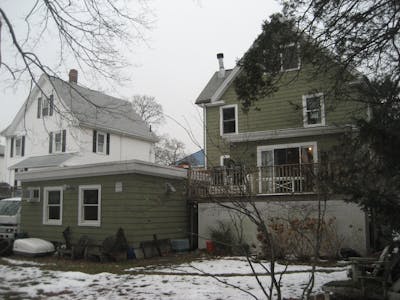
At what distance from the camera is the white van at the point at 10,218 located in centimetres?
1512

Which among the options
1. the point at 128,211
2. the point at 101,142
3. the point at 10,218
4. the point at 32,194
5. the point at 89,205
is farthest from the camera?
the point at 101,142

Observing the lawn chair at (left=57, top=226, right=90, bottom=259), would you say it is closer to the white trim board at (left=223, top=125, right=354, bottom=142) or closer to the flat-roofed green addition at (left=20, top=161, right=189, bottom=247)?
the flat-roofed green addition at (left=20, top=161, right=189, bottom=247)

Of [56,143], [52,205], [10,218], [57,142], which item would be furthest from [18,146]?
[52,205]

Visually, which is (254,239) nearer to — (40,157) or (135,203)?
(135,203)

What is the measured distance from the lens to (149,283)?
8508 millimetres

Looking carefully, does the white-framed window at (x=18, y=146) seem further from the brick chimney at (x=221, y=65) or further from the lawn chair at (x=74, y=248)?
the lawn chair at (x=74, y=248)

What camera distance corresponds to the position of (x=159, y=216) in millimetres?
13555

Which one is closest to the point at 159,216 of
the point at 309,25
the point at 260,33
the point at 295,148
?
the point at 295,148

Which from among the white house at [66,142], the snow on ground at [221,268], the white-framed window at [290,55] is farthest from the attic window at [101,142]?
the white-framed window at [290,55]

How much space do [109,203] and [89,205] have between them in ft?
3.45

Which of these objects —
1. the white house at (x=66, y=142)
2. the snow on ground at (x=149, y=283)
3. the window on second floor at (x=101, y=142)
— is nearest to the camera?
the snow on ground at (x=149, y=283)

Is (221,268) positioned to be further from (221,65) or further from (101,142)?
(101,142)

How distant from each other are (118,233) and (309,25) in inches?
315

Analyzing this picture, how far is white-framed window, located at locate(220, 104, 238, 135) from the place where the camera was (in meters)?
18.3
